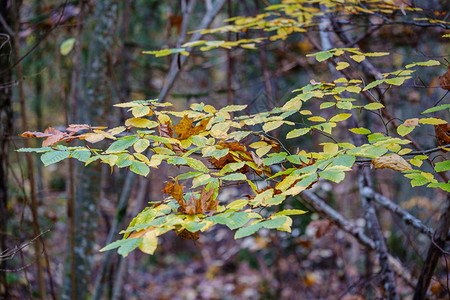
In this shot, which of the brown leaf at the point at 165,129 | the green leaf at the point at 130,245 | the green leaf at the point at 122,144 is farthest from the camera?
the brown leaf at the point at 165,129

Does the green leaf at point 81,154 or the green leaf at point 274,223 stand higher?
the green leaf at point 81,154

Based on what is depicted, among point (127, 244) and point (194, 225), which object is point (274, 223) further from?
point (127, 244)

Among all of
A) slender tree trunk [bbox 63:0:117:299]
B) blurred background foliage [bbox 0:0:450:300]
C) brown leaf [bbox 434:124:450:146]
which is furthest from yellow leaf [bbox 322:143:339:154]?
slender tree trunk [bbox 63:0:117:299]

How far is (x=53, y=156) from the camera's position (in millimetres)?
1150

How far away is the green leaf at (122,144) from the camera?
1217 millimetres

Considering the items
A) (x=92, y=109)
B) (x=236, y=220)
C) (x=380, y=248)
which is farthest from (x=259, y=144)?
(x=92, y=109)

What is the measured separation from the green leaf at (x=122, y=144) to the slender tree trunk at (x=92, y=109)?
1.86 metres

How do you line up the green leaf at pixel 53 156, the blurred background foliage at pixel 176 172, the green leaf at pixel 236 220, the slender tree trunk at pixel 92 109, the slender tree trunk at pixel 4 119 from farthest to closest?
the slender tree trunk at pixel 92 109
the blurred background foliage at pixel 176 172
the slender tree trunk at pixel 4 119
the green leaf at pixel 53 156
the green leaf at pixel 236 220

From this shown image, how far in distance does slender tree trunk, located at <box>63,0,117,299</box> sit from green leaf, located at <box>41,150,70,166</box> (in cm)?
186

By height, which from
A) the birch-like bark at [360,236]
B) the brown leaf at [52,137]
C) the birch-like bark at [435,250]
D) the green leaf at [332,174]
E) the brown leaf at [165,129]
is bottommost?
the birch-like bark at [360,236]

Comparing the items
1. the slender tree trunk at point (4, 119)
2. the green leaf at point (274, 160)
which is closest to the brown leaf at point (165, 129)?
the green leaf at point (274, 160)

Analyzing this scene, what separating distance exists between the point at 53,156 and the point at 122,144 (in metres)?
0.23

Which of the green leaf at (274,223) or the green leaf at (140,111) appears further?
the green leaf at (140,111)

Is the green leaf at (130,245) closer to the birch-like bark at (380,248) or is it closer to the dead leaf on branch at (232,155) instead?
the dead leaf on branch at (232,155)
